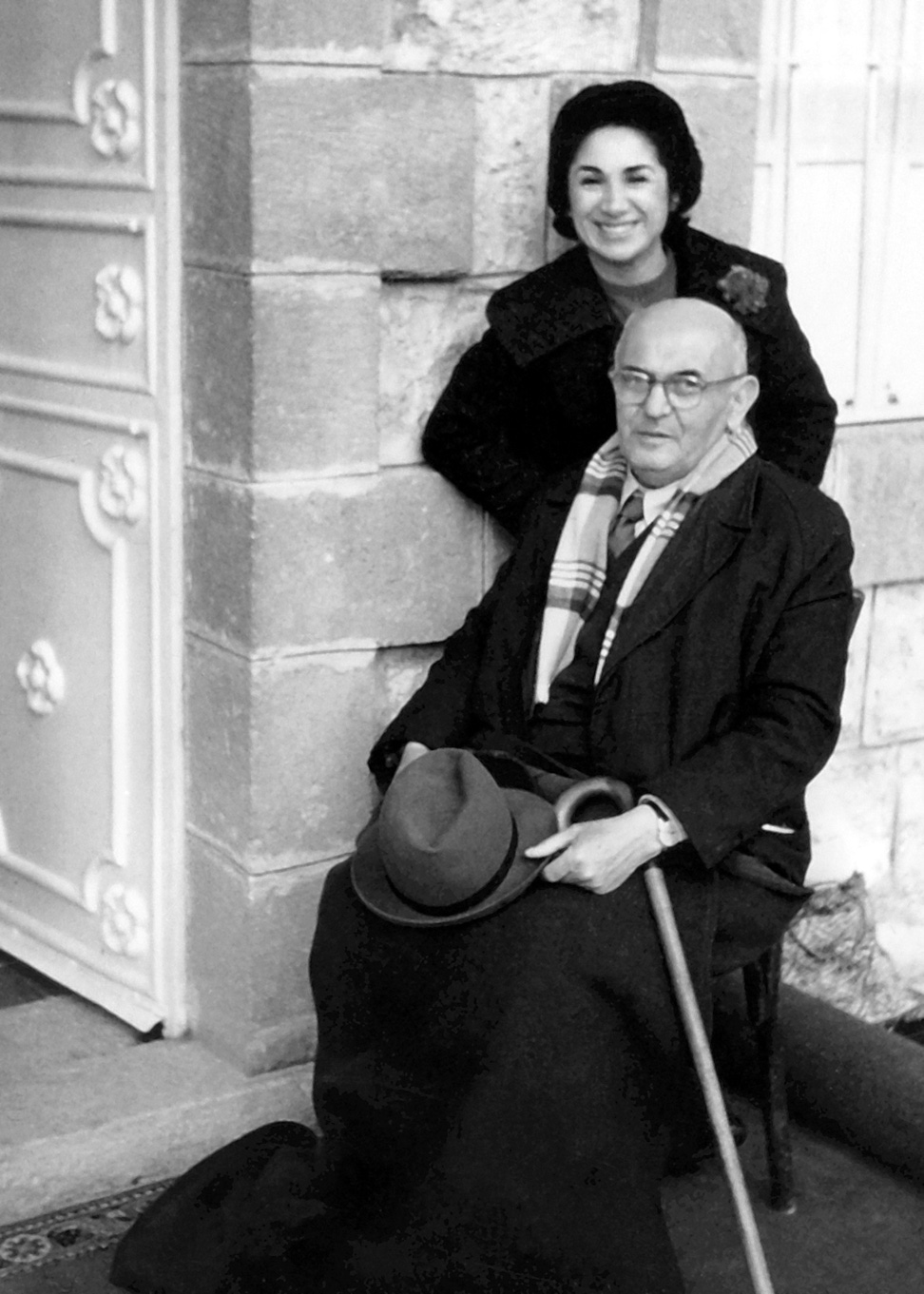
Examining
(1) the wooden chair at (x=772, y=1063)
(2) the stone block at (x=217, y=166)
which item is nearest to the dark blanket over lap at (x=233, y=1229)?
(1) the wooden chair at (x=772, y=1063)

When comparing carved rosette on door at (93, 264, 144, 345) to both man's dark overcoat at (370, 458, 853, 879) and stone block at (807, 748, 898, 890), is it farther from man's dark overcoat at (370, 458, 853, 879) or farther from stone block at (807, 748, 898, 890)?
stone block at (807, 748, 898, 890)

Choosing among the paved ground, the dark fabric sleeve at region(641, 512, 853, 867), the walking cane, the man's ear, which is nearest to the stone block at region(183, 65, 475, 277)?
the man's ear

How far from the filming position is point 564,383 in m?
3.55

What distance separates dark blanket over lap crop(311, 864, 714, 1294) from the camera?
297 centimetres

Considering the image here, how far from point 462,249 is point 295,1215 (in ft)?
5.59

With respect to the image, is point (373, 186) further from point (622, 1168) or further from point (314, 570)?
point (622, 1168)

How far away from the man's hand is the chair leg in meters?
0.49

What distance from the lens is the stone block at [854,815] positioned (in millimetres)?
4445

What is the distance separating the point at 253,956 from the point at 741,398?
1.35m

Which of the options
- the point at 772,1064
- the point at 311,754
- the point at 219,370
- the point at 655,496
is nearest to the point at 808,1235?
the point at 772,1064

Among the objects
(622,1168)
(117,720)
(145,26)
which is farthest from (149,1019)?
(145,26)

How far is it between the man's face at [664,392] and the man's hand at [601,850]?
61 cm

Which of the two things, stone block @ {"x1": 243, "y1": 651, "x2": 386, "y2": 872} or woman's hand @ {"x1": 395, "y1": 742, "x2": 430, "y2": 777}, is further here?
stone block @ {"x1": 243, "y1": 651, "x2": 386, "y2": 872}

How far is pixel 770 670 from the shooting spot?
317 cm
